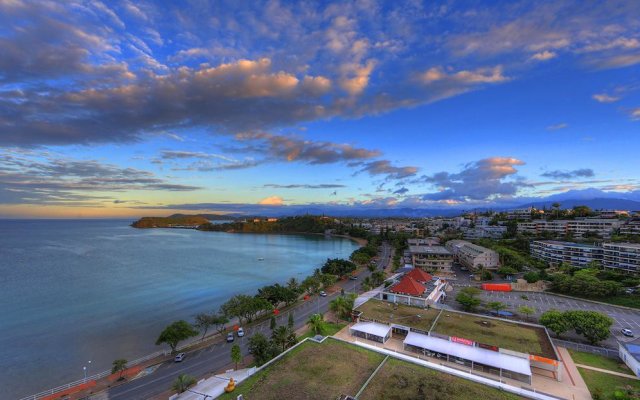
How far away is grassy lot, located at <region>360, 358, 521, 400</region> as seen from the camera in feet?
44.9

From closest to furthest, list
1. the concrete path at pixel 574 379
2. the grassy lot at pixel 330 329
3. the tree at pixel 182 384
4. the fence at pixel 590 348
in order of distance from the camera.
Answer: the tree at pixel 182 384
the concrete path at pixel 574 379
the fence at pixel 590 348
the grassy lot at pixel 330 329

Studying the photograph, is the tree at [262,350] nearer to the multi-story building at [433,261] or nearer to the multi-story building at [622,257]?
the multi-story building at [433,261]

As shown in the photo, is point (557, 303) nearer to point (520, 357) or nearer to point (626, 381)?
point (626, 381)

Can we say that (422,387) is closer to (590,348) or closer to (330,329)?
(330,329)

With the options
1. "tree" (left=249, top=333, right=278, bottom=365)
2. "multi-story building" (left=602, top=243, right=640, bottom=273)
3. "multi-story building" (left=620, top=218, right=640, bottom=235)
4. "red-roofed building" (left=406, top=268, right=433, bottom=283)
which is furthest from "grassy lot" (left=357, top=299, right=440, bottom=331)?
"multi-story building" (left=620, top=218, right=640, bottom=235)

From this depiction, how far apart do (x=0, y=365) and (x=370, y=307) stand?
32.3 meters

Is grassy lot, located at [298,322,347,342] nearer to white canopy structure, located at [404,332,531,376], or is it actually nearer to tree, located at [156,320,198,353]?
white canopy structure, located at [404,332,531,376]

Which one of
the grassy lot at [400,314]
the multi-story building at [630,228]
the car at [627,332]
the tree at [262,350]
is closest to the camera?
the tree at [262,350]

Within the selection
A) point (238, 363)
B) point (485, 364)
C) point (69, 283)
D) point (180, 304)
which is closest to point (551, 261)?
point (485, 364)

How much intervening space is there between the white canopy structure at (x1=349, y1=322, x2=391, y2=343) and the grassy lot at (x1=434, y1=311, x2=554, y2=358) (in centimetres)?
394

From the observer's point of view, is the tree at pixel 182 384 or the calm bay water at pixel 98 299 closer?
the tree at pixel 182 384

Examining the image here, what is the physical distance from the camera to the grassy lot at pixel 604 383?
17.0 meters

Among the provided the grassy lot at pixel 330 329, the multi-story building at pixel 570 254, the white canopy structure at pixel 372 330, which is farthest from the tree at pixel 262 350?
the multi-story building at pixel 570 254

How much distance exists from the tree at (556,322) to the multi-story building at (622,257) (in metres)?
29.9
